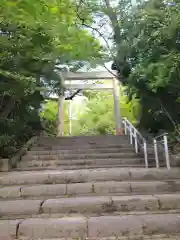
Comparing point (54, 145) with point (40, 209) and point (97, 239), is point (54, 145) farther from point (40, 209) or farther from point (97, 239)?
point (97, 239)

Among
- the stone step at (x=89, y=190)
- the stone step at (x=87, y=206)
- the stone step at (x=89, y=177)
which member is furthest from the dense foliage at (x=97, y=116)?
the stone step at (x=87, y=206)

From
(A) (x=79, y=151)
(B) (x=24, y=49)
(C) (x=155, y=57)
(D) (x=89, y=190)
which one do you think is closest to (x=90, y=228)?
(D) (x=89, y=190)

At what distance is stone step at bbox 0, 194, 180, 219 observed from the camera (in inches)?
127

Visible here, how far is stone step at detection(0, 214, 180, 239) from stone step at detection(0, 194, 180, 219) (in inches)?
15.1

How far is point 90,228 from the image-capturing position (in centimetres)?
269

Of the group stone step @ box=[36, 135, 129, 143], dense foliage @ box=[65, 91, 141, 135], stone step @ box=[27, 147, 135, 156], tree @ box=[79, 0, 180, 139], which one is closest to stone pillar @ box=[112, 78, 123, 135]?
dense foliage @ box=[65, 91, 141, 135]

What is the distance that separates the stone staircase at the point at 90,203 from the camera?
8.80 ft

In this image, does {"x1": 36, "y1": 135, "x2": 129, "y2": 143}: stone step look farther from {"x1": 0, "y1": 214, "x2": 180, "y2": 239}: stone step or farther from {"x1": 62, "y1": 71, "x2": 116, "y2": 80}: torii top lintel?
{"x1": 0, "y1": 214, "x2": 180, "y2": 239}: stone step

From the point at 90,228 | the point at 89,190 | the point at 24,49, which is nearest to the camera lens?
the point at 90,228

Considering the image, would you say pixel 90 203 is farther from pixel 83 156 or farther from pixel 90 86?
pixel 90 86

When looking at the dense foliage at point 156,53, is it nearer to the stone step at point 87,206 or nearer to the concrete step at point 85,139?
the concrete step at point 85,139

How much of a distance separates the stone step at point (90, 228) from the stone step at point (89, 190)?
40.9 inches

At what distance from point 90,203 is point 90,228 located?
2.07ft

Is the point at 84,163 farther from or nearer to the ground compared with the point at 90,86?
nearer to the ground
